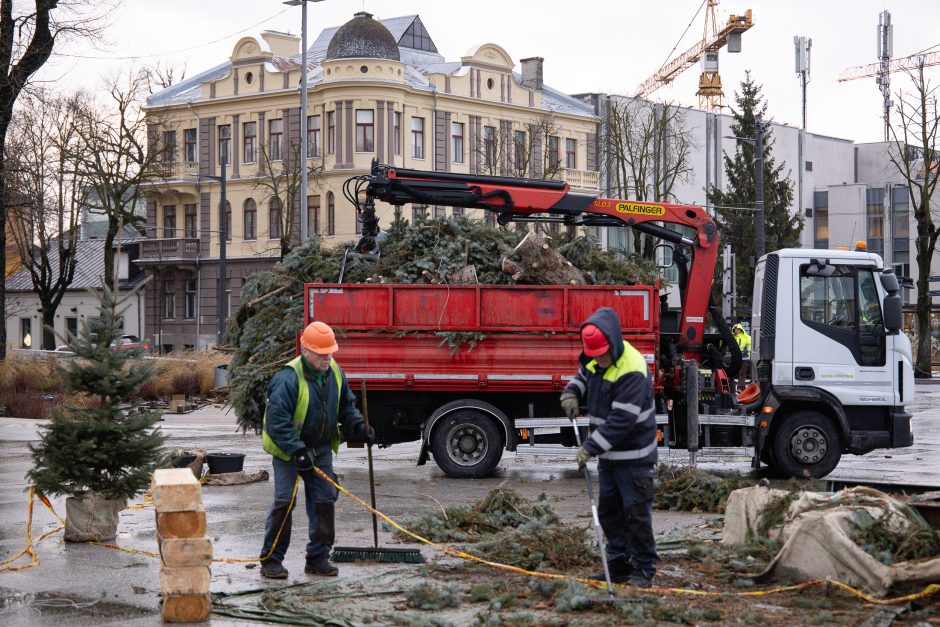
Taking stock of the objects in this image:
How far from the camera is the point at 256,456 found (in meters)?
18.1

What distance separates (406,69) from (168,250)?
13805mm

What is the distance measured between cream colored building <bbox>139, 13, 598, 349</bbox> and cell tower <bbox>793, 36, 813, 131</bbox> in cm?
4000

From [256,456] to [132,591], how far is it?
9.77m

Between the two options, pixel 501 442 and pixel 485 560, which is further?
pixel 501 442

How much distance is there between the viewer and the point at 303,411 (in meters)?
8.87

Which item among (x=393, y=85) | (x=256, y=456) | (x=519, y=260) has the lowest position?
(x=256, y=456)

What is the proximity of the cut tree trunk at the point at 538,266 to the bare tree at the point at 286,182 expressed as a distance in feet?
110

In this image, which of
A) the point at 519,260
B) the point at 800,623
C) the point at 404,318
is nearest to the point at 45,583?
the point at 800,623

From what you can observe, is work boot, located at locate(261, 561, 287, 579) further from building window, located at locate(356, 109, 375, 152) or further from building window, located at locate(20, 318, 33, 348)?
building window, located at locate(20, 318, 33, 348)

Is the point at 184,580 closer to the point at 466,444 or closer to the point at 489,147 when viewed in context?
the point at 466,444

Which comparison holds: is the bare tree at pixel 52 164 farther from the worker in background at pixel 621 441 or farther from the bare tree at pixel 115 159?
the worker in background at pixel 621 441

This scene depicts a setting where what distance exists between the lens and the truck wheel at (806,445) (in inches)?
563

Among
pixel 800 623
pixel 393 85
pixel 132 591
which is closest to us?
pixel 800 623

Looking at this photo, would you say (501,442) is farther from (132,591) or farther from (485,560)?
(132,591)
